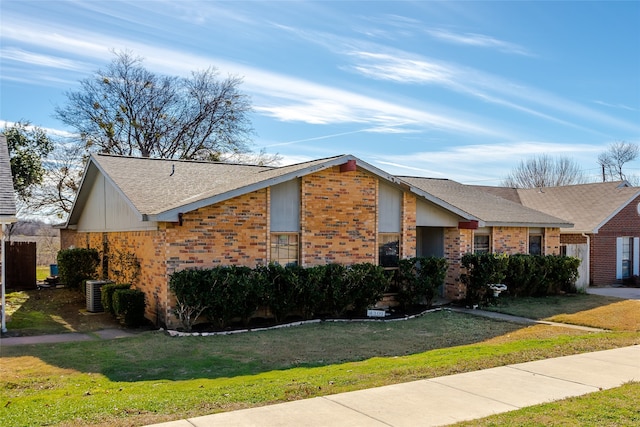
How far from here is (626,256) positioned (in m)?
24.5

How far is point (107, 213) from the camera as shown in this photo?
55.7 ft

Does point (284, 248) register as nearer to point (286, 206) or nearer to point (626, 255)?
point (286, 206)

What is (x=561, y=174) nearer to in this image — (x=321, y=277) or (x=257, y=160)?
(x=257, y=160)

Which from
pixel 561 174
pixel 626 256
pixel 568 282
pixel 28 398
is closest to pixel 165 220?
pixel 28 398

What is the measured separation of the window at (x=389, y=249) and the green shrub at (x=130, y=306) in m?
6.63

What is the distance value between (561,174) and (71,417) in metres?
55.5

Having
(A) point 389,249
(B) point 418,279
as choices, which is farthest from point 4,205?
(B) point 418,279

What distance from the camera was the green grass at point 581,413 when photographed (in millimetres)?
5828

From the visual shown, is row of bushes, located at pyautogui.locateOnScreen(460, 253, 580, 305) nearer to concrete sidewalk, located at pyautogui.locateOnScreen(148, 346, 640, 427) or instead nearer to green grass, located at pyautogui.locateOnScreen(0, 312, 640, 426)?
green grass, located at pyautogui.locateOnScreen(0, 312, 640, 426)

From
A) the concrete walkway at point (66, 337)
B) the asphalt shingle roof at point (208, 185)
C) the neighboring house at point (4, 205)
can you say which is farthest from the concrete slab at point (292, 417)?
the neighboring house at point (4, 205)

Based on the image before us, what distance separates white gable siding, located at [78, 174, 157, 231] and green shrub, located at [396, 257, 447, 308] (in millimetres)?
6987

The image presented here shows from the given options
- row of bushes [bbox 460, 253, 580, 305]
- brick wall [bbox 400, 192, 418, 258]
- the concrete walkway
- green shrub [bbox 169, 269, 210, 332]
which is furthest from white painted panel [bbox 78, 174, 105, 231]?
row of bushes [bbox 460, 253, 580, 305]

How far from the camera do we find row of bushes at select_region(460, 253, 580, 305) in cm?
1695

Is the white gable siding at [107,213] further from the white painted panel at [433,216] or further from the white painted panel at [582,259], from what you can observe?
the white painted panel at [582,259]
